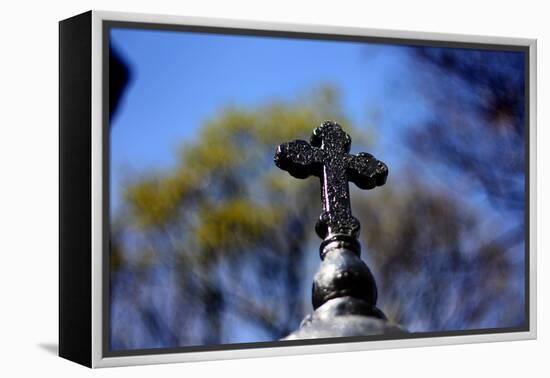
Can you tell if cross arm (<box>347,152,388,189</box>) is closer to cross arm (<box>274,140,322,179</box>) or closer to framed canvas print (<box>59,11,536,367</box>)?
framed canvas print (<box>59,11,536,367</box>)

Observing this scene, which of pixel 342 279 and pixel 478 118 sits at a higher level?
pixel 478 118

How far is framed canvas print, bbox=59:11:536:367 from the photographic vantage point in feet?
27.3

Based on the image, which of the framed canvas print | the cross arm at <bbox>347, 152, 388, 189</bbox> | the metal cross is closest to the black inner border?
the framed canvas print

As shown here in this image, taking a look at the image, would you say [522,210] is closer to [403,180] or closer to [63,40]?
[403,180]

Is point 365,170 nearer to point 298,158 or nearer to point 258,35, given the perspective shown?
point 298,158

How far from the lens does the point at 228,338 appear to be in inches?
343

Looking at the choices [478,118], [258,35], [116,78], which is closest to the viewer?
[116,78]

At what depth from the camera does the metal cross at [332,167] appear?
8.92 meters

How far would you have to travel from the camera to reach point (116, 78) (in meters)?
8.30

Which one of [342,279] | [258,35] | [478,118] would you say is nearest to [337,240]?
[342,279]

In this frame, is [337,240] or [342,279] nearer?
[342,279]

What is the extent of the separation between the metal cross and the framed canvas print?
14mm

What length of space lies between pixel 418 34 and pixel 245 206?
1.72 m

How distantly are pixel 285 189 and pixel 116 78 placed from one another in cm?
137
